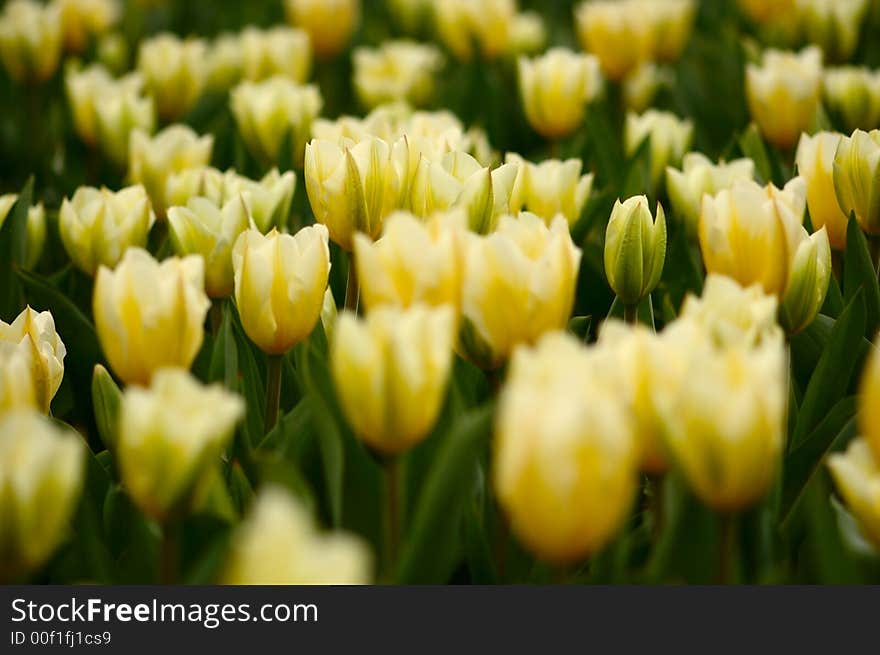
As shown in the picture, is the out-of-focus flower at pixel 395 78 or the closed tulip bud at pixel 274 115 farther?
the out-of-focus flower at pixel 395 78

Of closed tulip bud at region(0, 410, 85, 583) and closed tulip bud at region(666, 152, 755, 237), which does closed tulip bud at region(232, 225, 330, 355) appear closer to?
closed tulip bud at region(0, 410, 85, 583)

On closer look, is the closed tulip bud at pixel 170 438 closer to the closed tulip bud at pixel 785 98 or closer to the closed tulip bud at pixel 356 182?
the closed tulip bud at pixel 356 182

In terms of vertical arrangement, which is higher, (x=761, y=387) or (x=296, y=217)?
(x=761, y=387)

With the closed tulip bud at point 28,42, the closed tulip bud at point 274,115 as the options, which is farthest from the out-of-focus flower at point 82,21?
the closed tulip bud at point 274,115

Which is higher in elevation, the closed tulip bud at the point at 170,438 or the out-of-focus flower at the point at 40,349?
the closed tulip bud at the point at 170,438

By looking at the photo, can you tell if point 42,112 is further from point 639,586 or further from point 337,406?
point 639,586

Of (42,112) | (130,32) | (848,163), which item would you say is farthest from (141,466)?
(130,32)

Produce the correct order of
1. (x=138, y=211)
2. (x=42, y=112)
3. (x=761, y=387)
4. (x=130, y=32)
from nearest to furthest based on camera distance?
(x=761, y=387), (x=138, y=211), (x=42, y=112), (x=130, y=32)
